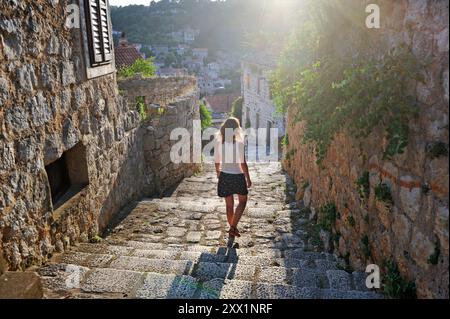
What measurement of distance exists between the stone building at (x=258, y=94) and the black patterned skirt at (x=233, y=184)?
1515cm

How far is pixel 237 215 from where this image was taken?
4.25m

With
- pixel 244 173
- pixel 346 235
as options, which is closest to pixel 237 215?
pixel 244 173

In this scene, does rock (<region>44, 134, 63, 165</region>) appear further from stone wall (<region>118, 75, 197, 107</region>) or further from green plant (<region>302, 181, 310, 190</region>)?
stone wall (<region>118, 75, 197, 107</region>)

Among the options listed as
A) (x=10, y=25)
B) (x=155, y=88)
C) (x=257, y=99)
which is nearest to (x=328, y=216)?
(x=10, y=25)

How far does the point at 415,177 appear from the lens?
2168mm

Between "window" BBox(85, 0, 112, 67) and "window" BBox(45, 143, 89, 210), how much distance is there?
96 centimetres

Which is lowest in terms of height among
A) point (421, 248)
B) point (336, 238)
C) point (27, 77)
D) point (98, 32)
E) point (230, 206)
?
point (336, 238)

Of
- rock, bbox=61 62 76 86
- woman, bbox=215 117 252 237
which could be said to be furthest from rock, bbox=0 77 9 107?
woman, bbox=215 117 252 237

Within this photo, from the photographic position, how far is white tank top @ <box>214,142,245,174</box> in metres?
4.14

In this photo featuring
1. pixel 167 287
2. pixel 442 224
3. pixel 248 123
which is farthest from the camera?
pixel 248 123

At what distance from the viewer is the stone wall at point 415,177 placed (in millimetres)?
1916

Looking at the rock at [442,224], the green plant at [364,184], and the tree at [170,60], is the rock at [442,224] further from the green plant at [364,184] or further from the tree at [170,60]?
the tree at [170,60]

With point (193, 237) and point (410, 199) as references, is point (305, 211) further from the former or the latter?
point (410, 199)

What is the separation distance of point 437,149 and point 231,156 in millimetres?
2456
